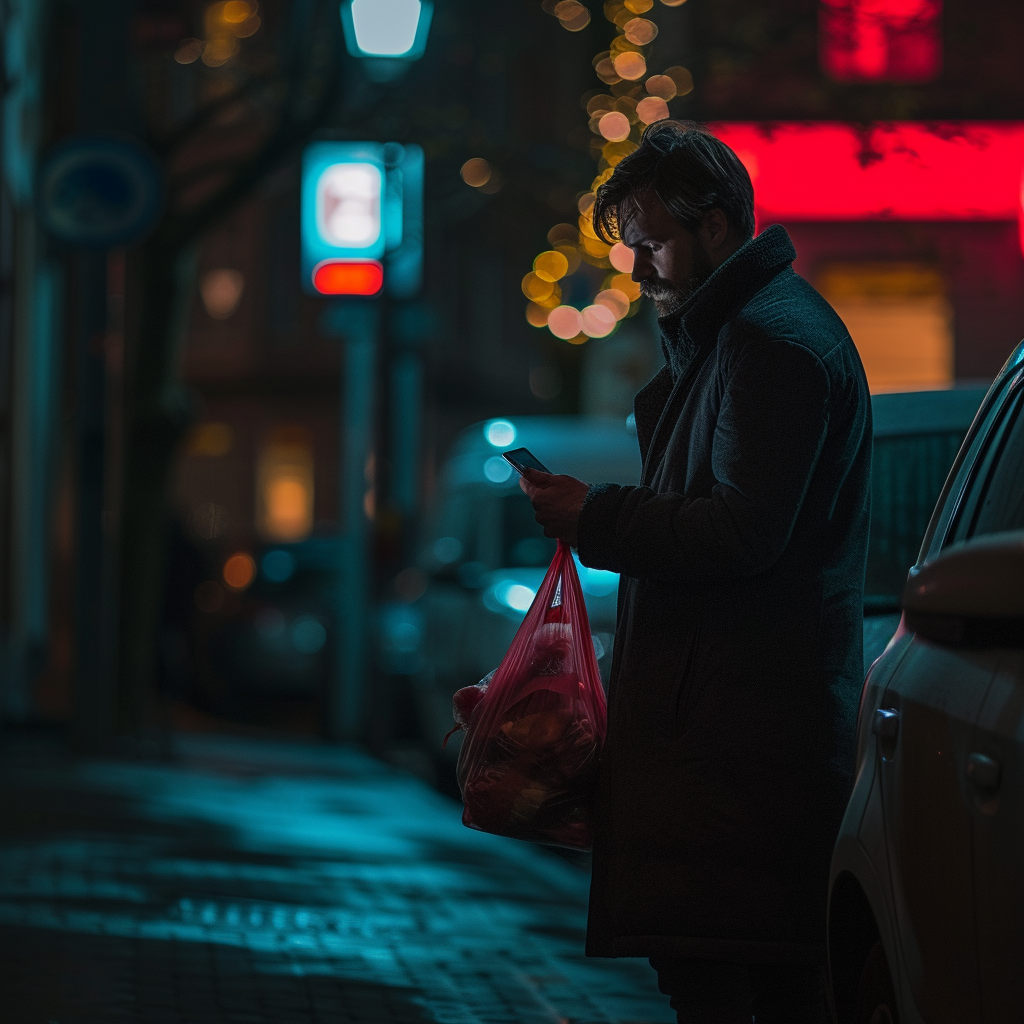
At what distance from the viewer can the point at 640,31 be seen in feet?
54.3

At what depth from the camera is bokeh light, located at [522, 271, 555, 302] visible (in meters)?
18.8

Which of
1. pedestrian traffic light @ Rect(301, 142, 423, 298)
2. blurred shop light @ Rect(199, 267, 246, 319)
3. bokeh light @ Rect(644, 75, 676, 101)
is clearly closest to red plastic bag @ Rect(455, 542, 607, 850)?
bokeh light @ Rect(644, 75, 676, 101)

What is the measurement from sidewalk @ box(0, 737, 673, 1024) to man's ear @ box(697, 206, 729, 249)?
244cm

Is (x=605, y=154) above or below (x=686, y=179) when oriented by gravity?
above

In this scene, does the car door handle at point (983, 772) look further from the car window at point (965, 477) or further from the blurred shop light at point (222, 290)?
the blurred shop light at point (222, 290)

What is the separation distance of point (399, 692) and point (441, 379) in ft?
98.6

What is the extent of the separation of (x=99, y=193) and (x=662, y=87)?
5.48m

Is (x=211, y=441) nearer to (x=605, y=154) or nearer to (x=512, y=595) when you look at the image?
(x=605, y=154)

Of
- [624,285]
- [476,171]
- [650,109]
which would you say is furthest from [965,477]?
[476,171]

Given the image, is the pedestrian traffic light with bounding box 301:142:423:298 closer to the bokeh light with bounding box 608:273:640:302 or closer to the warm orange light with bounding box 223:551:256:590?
the bokeh light with bounding box 608:273:640:302

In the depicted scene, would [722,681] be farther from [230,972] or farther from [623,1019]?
[230,972]

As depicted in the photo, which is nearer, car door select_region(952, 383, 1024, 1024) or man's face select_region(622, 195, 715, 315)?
car door select_region(952, 383, 1024, 1024)

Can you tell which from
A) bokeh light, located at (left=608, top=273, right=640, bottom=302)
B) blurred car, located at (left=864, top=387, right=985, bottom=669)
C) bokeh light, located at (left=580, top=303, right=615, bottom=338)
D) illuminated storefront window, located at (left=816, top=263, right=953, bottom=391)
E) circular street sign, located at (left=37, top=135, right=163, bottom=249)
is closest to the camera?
blurred car, located at (left=864, top=387, right=985, bottom=669)

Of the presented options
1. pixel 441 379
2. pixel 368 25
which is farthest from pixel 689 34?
pixel 441 379
